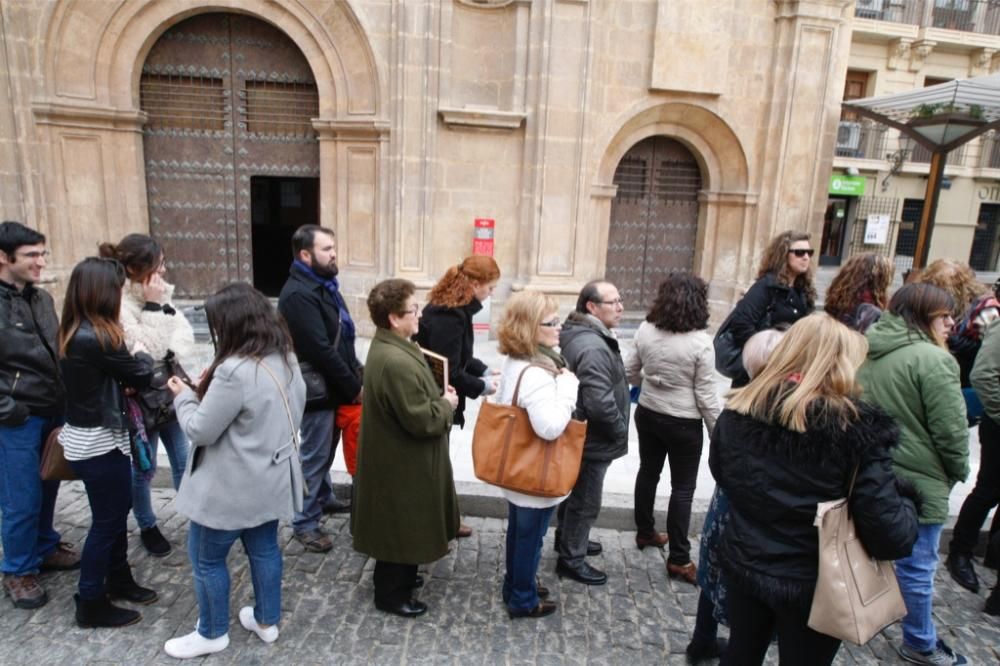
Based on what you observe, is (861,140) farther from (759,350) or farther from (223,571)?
(223,571)

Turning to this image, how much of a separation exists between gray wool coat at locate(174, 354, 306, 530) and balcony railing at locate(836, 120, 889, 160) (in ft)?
80.8

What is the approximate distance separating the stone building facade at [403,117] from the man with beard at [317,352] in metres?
5.05

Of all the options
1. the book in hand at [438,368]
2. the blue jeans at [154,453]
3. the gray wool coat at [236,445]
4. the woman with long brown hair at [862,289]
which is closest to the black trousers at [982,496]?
the woman with long brown hair at [862,289]

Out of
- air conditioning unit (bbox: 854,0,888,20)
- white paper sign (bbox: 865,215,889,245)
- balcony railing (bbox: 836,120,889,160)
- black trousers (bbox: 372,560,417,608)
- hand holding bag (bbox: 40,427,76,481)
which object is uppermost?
air conditioning unit (bbox: 854,0,888,20)

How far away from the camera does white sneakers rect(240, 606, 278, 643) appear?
10.1 feet

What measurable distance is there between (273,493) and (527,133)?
7.19 meters

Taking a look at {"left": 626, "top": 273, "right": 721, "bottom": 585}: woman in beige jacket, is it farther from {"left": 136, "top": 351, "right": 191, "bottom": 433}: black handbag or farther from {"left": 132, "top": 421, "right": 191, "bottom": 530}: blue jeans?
{"left": 132, "top": 421, "right": 191, "bottom": 530}: blue jeans

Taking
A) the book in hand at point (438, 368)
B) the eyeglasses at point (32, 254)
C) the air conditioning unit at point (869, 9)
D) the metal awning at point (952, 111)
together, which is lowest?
the book in hand at point (438, 368)

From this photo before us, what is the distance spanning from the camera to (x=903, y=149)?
72.7ft

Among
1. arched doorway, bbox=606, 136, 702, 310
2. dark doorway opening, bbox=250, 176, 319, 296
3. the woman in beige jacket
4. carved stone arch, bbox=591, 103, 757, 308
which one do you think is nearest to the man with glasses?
the woman in beige jacket

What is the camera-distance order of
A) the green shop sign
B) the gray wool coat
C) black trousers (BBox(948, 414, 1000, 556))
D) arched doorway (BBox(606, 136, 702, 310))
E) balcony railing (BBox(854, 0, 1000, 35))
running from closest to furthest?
the gray wool coat
black trousers (BBox(948, 414, 1000, 556))
arched doorway (BBox(606, 136, 702, 310))
balcony railing (BBox(854, 0, 1000, 35))
the green shop sign

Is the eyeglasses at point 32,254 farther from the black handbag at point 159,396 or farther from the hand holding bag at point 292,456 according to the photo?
the hand holding bag at point 292,456

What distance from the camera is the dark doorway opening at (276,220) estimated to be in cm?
1211

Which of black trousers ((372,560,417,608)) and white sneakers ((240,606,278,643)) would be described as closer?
white sneakers ((240,606,278,643))
